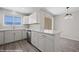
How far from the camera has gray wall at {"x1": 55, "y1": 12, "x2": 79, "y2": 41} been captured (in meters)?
0.94

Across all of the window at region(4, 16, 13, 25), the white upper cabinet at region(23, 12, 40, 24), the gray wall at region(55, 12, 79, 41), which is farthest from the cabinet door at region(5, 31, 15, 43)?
the gray wall at region(55, 12, 79, 41)

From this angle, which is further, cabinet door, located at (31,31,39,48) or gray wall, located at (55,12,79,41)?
cabinet door, located at (31,31,39,48)

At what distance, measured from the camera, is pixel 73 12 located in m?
0.94

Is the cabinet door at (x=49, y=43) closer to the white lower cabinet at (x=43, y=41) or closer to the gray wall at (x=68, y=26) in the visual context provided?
the white lower cabinet at (x=43, y=41)

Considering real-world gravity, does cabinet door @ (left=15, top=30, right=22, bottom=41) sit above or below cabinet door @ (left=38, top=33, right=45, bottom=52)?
above

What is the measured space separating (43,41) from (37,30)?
0.56ft

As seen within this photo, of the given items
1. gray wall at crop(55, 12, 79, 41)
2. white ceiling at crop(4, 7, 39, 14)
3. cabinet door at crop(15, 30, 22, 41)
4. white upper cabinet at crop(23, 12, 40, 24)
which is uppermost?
white ceiling at crop(4, 7, 39, 14)

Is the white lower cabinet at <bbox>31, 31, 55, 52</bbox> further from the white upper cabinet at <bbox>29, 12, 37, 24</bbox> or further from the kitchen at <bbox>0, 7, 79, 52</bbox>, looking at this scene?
the white upper cabinet at <bbox>29, 12, 37, 24</bbox>

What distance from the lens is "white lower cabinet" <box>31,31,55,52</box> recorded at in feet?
3.22

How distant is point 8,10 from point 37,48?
0.60 meters

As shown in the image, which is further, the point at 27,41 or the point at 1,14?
the point at 27,41
